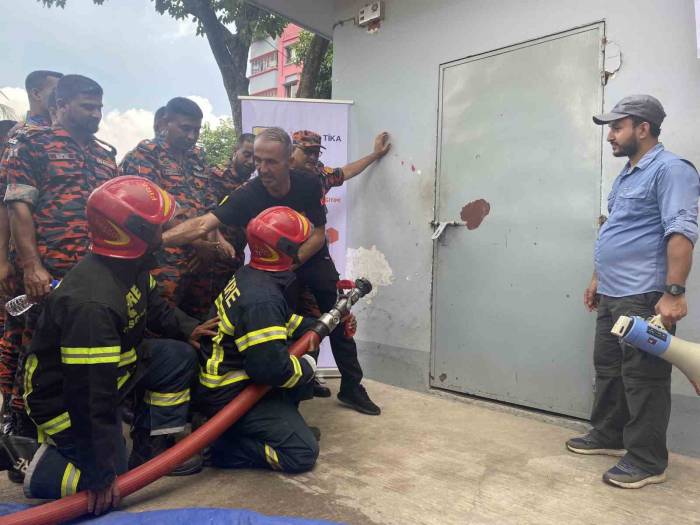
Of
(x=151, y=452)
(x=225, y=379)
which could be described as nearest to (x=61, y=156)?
(x=225, y=379)

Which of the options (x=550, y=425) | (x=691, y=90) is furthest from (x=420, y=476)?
(x=691, y=90)

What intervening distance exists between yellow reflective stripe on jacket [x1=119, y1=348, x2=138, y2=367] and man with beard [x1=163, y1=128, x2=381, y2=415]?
33.0 inches

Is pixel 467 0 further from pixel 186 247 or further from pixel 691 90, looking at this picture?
pixel 186 247

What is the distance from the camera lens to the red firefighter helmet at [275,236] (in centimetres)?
273

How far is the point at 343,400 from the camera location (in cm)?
390

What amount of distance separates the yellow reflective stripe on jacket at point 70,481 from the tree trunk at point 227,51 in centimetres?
758

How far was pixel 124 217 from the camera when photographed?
2.21 metres

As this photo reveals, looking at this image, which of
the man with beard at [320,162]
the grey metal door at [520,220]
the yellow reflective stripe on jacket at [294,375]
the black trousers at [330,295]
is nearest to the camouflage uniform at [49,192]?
the yellow reflective stripe on jacket at [294,375]

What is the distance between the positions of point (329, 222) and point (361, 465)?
244cm

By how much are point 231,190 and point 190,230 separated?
106cm

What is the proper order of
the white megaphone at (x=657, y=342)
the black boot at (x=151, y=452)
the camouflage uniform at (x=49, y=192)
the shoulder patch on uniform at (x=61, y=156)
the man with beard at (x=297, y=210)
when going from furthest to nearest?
the man with beard at (x=297, y=210) → the shoulder patch on uniform at (x=61, y=156) → the camouflage uniform at (x=49, y=192) → the black boot at (x=151, y=452) → the white megaphone at (x=657, y=342)

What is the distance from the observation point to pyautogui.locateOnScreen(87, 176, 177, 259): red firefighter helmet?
221cm

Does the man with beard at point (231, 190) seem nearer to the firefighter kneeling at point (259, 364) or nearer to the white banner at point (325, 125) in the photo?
the white banner at point (325, 125)

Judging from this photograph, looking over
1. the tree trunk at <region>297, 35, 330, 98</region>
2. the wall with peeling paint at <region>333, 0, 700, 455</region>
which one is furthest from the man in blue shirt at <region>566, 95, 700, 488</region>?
the tree trunk at <region>297, 35, 330, 98</region>
